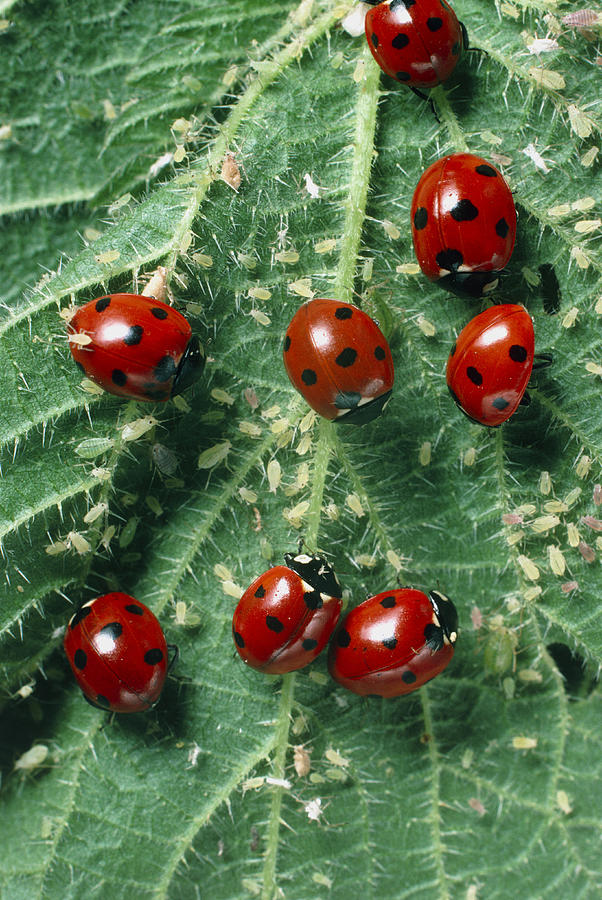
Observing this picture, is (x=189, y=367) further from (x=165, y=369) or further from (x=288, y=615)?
(x=288, y=615)

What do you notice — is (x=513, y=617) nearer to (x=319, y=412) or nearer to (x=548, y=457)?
(x=548, y=457)

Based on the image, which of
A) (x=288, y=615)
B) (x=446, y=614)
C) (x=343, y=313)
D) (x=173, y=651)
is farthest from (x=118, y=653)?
(x=343, y=313)

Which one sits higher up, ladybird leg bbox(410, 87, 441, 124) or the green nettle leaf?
ladybird leg bbox(410, 87, 441, 124)

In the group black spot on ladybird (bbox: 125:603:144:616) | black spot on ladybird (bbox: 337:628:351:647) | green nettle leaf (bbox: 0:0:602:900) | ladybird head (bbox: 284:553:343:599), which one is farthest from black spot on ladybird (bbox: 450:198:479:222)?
black spot on ladybird (bbox: 125:603:144:616)

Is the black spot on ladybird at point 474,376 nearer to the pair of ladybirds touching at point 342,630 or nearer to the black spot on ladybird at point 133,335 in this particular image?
the pair of ladybirds touching at point 342,630

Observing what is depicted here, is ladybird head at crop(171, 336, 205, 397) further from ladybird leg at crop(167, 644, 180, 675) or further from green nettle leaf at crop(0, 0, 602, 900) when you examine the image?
ladybird leg at crop(167, 644, 180, 675)

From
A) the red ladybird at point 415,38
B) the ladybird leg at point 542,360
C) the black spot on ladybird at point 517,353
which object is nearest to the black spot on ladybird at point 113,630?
the black spot on ladybird at point 517,353

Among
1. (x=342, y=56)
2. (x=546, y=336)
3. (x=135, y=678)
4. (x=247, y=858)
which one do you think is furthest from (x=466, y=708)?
(x=342, y=56)
